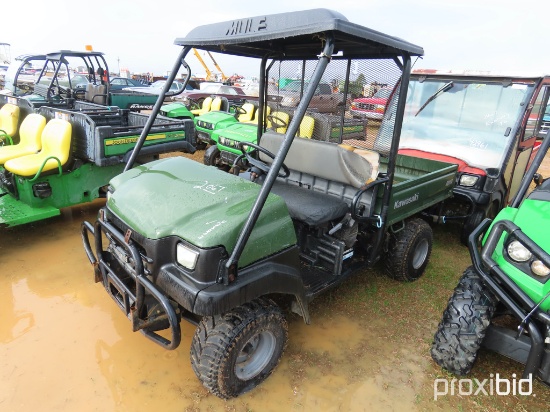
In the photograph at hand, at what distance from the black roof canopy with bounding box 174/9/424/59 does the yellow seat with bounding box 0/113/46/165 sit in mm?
3262

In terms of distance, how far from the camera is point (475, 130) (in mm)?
4648

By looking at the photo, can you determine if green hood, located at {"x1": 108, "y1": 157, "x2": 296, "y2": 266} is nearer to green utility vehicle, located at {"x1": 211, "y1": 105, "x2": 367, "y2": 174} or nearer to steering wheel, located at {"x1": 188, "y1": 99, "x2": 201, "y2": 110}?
green utility vehicle, located at {"x1": 211, "y1": 105, "x2": 367, "y2": 174}

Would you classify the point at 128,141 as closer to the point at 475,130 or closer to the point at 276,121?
the point at 276,121

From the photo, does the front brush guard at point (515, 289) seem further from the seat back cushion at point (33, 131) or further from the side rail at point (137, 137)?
the seat back cushion at point (33, 131)

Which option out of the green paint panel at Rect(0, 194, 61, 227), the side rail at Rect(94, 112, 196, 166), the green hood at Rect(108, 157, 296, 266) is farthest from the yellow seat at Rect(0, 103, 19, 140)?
the green hood at Rect(108, 157, 296, 266)

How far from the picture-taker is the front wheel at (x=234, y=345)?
2.08m

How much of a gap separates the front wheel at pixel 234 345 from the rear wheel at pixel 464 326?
3.57 feet

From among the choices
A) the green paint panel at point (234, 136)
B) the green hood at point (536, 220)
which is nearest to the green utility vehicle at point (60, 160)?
the green paint panel at point (234, 136)

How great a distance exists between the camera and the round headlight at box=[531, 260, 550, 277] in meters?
2.05

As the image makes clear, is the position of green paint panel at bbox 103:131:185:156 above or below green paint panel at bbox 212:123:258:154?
above

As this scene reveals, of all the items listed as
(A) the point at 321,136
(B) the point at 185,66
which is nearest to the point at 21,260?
(B) the point at 185,66

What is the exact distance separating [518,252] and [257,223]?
1.58 meters

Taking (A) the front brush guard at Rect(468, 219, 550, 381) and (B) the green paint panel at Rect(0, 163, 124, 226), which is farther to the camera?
(B) the green paint panel at Rect(0, 163, 124, 226)

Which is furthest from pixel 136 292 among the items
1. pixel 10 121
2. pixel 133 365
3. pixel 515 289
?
pixel 10 121
